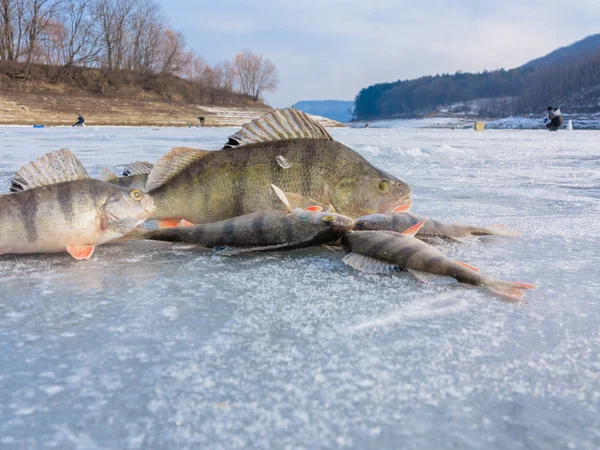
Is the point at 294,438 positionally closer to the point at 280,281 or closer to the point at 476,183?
the point at 280,281

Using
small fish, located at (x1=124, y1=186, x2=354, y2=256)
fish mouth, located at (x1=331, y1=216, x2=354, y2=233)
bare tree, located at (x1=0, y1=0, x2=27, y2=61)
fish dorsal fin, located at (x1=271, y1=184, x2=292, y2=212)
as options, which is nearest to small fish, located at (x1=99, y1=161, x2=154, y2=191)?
small fish, located at (x1=124, y1=186, x2=354, y2=256)

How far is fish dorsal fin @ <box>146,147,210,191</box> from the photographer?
2.87 metres

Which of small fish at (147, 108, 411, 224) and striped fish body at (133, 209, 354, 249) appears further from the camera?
small fish at (147, 108, 411, 224)

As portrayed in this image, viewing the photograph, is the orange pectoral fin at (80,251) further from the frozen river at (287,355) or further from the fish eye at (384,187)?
the fish eye at (384,187)

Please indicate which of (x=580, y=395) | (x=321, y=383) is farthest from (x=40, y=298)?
(x=580, y=395)

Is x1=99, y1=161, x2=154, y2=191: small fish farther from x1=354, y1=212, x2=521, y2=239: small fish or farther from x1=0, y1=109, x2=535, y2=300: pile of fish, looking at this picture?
x1=354, y1=212, x2=521, y2=239: small fish

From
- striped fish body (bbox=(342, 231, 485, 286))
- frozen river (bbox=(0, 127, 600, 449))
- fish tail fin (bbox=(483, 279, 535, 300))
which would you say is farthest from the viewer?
striped fish body (bbox=(342, 231, 485, 286))

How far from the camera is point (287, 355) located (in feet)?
4.68

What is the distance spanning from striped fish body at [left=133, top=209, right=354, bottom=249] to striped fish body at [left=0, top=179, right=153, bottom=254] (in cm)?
17

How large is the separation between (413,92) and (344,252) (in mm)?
184398

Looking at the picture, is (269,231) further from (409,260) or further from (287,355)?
(287,355)

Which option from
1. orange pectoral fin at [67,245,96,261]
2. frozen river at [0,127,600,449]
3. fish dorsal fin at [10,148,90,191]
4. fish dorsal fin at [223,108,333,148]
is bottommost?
frozen river at [0,127,600,449]

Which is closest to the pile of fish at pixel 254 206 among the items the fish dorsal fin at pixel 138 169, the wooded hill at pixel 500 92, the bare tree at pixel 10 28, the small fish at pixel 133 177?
the small fish at pixel 133 177

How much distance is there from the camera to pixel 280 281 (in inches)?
84.2
